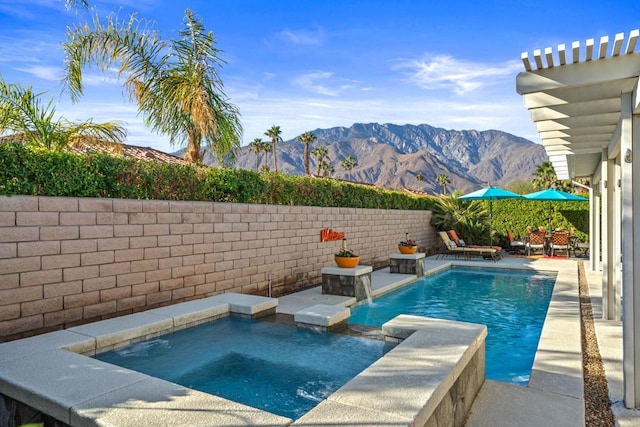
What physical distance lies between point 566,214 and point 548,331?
13298mm

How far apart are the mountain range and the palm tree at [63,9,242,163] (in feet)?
336

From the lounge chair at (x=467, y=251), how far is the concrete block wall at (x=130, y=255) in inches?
265

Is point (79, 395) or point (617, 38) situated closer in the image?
point (79, 395)

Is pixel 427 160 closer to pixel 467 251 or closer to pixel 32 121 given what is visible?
pixel 467 251

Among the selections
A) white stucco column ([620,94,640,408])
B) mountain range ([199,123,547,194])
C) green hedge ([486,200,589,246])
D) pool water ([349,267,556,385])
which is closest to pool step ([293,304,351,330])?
pool water ([349,267,556,385])

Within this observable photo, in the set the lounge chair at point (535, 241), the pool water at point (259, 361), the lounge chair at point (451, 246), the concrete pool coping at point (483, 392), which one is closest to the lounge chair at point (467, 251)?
the lounge chair at point (451, 246)

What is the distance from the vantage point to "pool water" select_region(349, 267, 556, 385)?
5457 mm

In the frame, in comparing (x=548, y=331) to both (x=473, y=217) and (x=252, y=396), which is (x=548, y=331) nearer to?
(x=252, y=396)

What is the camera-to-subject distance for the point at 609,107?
4730 mm

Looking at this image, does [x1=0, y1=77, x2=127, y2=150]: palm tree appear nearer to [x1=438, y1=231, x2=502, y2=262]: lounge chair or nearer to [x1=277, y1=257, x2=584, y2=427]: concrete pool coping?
[x1=277, y1=257, x2=584, y2=427]: concrete pool coping

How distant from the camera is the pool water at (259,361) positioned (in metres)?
3.79

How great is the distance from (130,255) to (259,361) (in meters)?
2.54

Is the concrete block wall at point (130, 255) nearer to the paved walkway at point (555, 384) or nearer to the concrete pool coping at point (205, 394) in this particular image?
the concrete pool coping at point (205, 394)

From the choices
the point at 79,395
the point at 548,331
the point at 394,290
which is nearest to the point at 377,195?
the point at 394,290
